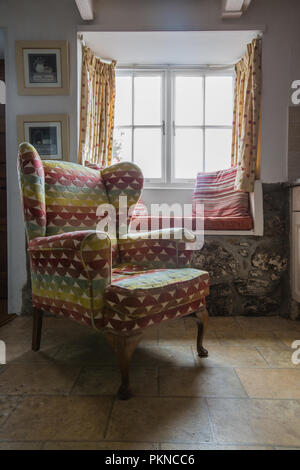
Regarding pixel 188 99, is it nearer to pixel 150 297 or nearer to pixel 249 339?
pixel 249 339

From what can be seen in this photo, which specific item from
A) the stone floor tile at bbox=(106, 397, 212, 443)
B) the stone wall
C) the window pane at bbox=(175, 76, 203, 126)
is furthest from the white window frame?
the stone floor tile at bbox=(106, 397, 212, 443)

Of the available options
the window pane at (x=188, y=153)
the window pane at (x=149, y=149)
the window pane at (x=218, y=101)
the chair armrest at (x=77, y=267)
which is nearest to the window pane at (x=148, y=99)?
the window pane at (x=149, y=149)

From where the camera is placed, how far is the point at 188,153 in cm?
298

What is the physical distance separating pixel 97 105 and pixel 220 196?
1.32 metres

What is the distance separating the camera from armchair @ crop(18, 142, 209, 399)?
122cm

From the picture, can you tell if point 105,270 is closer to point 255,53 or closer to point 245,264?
point 245,264

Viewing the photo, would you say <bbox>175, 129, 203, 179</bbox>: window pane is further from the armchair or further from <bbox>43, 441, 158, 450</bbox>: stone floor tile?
<bbox>43, 441, 158, 450</bbox>: stone floor tile

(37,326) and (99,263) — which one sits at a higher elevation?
(99,263)

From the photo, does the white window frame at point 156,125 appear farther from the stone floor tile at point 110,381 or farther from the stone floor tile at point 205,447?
the stone floor tile at point 205,447

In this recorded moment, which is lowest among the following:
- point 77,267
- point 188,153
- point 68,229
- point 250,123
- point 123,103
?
point 77,267

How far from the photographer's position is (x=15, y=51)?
2338 millimetres

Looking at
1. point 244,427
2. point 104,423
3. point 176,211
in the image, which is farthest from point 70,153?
point 244,427

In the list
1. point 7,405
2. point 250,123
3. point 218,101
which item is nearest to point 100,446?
point 7,405

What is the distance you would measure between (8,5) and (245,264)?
2655 mm
